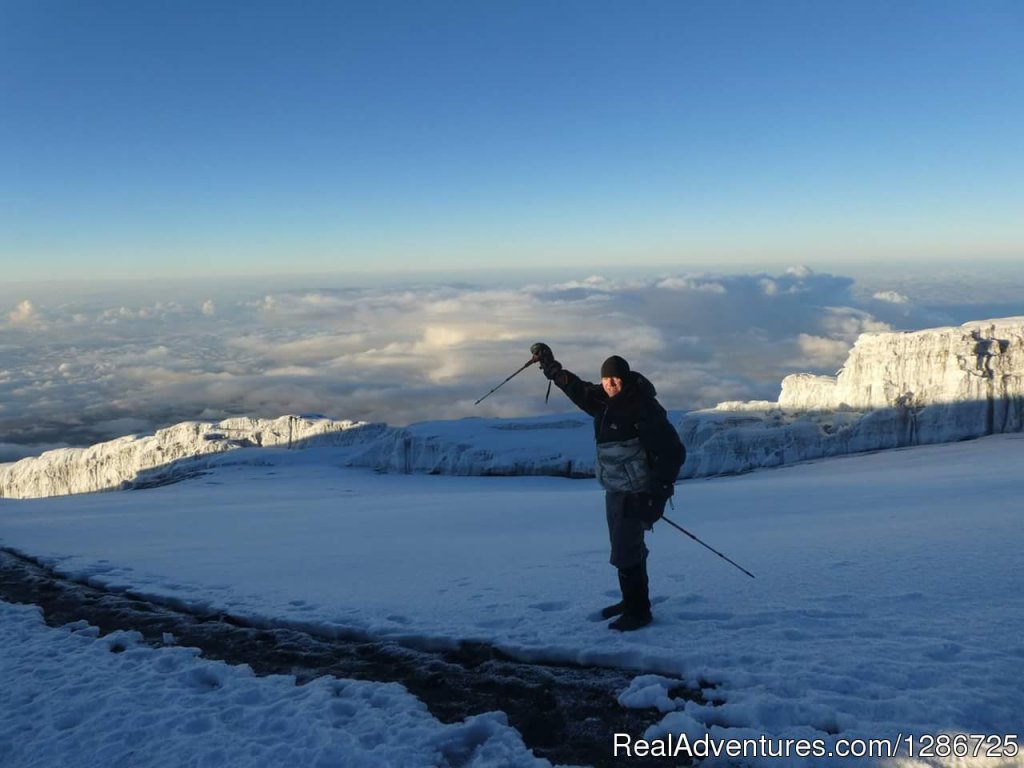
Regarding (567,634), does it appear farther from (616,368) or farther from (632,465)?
(616,368)

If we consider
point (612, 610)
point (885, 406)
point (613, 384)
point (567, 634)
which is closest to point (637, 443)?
point (613, 384)

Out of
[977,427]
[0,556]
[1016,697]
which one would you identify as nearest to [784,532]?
[1016,697]

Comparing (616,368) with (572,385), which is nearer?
(616,368)

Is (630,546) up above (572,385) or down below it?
below

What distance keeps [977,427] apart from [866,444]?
339 inches

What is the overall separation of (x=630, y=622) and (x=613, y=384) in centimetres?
261

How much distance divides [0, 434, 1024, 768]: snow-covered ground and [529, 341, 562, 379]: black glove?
9.54ft

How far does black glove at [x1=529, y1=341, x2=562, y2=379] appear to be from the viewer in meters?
7.94

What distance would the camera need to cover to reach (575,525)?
1722 centimetres

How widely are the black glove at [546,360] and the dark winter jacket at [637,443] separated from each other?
76 centimetres

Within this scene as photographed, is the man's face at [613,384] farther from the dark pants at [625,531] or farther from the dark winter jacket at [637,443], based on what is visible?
the dark pants at [625,531]

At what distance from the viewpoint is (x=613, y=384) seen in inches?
284

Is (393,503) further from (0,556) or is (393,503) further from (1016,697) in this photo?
(1016,697)

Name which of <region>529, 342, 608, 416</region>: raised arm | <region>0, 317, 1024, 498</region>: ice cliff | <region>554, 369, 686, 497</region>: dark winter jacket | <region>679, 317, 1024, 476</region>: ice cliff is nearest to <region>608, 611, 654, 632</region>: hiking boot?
<region>554, 369, 686, 497</region>: dark winter jacket
